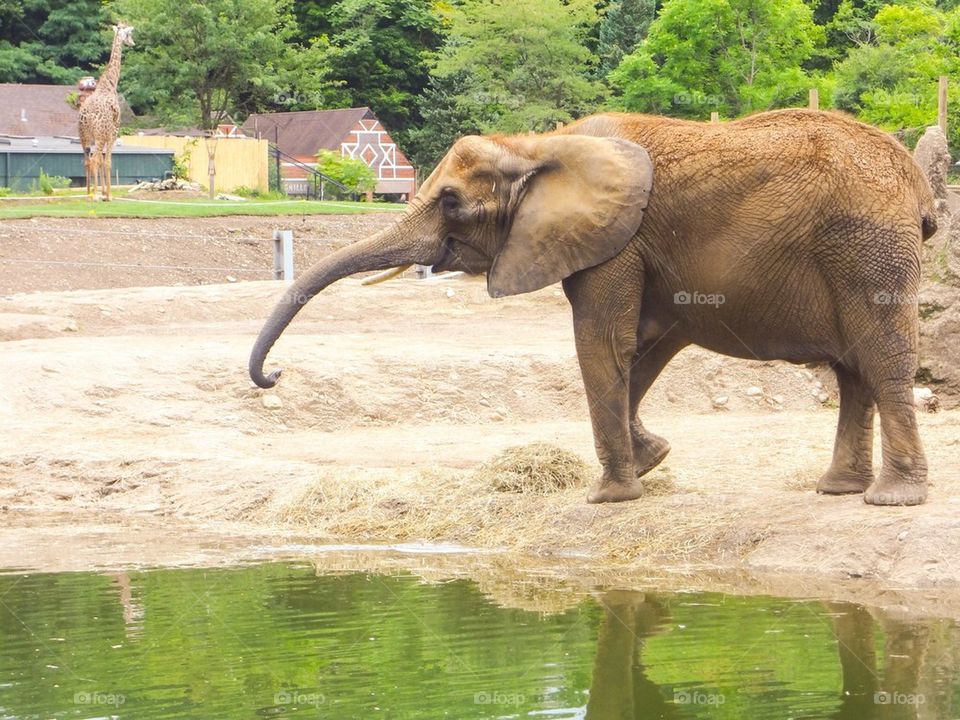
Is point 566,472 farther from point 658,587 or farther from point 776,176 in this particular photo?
point 776,176

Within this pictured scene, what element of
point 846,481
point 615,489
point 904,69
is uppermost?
point 904,69

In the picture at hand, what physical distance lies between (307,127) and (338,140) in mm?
2224

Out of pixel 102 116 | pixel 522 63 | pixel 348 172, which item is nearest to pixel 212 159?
pixel 102 116

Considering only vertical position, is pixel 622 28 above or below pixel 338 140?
above

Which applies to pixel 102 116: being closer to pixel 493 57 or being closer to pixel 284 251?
pixel 284 251

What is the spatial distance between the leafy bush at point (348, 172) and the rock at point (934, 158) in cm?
3458

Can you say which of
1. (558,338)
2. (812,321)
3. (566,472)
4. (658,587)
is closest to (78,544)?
(566,472)

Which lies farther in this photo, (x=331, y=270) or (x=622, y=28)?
(x=622, y=28)

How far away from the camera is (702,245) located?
390 inches

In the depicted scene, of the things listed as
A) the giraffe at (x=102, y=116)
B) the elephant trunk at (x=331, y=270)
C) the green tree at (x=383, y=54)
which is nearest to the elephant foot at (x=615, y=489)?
the elephant trunk at (x=331, y=270)

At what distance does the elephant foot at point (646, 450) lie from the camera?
11.1 metres

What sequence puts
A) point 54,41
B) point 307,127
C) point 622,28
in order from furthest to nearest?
point 54,41
point 307,127
point 622,28

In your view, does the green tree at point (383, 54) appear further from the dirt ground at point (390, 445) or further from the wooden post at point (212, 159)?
the dirt ground at point (390, 445)

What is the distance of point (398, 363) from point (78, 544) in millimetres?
5144
